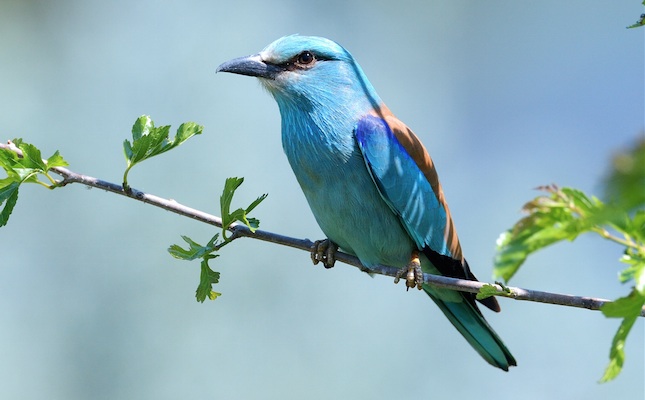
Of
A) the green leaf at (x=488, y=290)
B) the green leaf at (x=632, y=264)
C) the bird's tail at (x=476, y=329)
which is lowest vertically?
the bird's tail at (x=476, y=329)

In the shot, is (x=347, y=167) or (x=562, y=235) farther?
(x=347, y=167)

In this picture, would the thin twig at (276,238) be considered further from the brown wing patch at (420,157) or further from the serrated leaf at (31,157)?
the brown wing patch at (420,157)

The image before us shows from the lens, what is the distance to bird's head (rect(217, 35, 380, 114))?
112 inches

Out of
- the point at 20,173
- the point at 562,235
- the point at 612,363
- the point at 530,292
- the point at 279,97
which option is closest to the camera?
the point at 562,235

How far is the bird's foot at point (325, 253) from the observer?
2828 mm

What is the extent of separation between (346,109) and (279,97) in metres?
0.27

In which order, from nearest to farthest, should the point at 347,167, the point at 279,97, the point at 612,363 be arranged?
the point at 612,363
the point at 347,167
the point at 279,97

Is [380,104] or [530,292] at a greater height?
[380,104]

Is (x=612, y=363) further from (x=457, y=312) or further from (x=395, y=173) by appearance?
(x=457, y=312)

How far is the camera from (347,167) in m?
2.68

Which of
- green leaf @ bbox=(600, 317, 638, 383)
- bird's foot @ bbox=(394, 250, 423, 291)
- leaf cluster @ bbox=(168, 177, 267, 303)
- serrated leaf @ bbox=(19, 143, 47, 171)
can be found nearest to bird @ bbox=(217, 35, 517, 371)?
bird's foot @ bbox=(394, 250, 423, 291)

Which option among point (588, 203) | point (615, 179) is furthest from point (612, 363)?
point (615, 179)

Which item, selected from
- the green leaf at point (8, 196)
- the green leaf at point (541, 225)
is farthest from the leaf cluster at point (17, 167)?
the green leaf at point (541, 225)

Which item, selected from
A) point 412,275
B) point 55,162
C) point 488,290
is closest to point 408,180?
point 412,275
